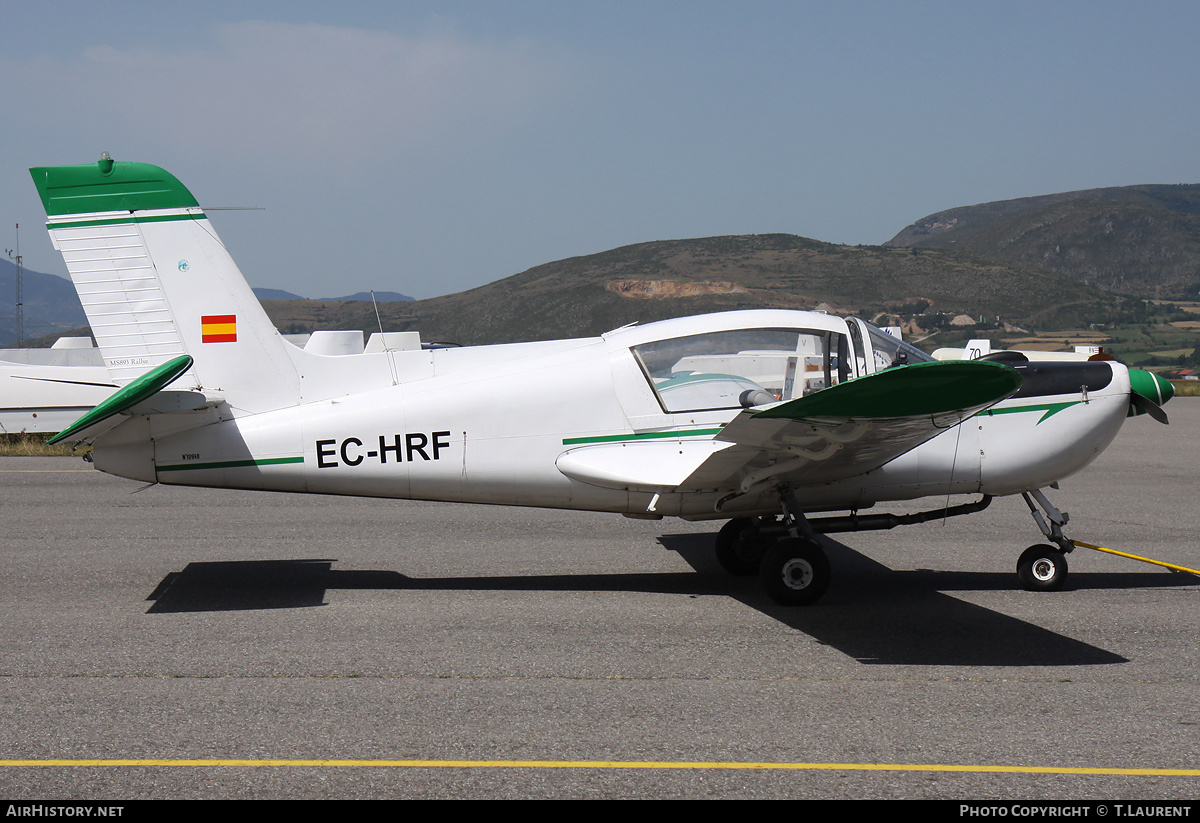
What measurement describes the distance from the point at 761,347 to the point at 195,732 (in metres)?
4.57

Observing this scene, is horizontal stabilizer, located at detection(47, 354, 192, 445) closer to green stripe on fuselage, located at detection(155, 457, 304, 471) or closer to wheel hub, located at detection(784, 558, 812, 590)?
green stripe on fuselage, located at detection(155, 457, 304, 471)

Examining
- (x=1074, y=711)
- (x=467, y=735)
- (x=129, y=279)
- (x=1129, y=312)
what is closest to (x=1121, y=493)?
(x=1074, y=711)

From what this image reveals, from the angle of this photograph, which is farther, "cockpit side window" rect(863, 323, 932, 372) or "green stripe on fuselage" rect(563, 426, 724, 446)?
"cockpit side window" rect(863, 323, 932, 372)

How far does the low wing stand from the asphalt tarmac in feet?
3.10

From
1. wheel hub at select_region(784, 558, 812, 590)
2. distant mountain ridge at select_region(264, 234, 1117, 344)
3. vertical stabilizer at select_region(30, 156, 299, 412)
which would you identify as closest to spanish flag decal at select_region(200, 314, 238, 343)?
vertical stabilizer at select_region(30, 156, 299, 412)

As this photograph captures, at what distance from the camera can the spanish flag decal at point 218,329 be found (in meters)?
7.39

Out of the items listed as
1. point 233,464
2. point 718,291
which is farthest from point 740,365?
point 718,291

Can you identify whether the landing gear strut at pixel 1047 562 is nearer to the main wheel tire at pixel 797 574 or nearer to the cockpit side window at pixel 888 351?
the cockpit side window at pixel 888 351

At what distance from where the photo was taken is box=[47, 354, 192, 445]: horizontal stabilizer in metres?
6.54

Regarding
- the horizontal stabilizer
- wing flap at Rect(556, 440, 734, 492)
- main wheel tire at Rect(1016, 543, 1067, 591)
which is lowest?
main wheel tire at Rect(1016, 543, 1067, 591)

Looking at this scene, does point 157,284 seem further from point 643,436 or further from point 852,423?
point 852,423

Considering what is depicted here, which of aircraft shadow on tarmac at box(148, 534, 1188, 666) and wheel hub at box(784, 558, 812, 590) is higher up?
wheel hub at box(784, 558, 812, 590)

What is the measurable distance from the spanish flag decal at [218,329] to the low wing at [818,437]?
2702 mm

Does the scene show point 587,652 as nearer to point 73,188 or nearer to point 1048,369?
point 1048,369
